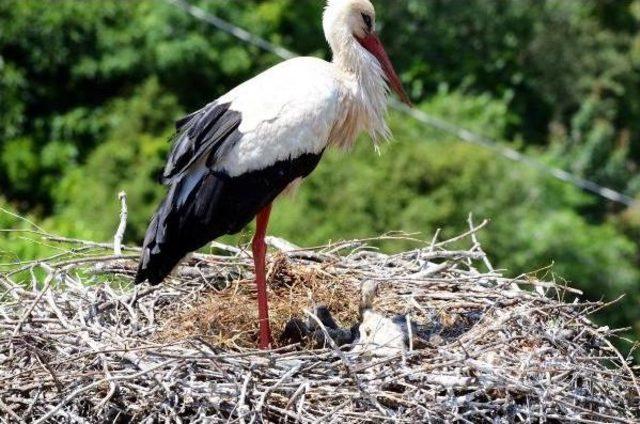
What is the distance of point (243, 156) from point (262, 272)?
2.11 feet

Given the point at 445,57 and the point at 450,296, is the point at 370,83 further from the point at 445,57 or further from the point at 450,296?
the point at 445,57

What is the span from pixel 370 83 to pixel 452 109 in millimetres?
11913

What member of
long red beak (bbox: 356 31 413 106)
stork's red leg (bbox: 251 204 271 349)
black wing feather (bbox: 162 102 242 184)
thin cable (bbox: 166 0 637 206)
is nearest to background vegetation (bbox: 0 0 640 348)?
thin cable (bbox: 166 0 637 206)

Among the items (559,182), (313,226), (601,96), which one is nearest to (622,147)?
(601,96)

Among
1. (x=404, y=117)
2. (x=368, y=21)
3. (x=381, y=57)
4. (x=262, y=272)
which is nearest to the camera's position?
(x=262, y=272)

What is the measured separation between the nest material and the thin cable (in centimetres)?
961

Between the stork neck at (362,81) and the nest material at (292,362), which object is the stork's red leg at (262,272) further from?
the stork neck at (362,81)

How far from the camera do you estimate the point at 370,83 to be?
770 centimetres

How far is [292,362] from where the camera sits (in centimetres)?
666

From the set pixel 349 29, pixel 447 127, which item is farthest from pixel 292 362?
pixel 447 127

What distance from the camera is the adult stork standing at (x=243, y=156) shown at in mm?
7242

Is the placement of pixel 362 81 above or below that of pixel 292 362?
above

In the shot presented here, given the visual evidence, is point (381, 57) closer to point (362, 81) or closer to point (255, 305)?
point (362, 81)

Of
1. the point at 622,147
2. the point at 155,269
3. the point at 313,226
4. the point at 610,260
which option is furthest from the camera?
the point at 622,147
